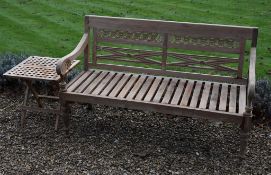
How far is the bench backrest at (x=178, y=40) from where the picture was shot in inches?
213

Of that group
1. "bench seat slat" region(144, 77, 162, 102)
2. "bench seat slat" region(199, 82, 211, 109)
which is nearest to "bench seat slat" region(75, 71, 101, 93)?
"bench seat slat" region(144, 77, 162, 102)

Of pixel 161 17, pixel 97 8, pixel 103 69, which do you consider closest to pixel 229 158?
pixel 103 69

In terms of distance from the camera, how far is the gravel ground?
4.87 m

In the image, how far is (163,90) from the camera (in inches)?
213

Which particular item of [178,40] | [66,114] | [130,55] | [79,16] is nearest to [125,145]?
[66,114]

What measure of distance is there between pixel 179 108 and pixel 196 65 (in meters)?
1.20

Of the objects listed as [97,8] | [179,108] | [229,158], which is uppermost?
[97,8]

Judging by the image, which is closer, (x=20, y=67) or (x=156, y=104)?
(x=156, y=104)

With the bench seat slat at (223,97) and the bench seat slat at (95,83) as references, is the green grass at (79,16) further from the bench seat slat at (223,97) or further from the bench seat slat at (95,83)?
the bench seat slat at (95,83)

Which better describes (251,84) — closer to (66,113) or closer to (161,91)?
(161,91)

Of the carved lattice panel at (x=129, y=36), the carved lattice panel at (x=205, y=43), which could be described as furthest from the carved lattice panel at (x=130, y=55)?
the carved lattice panel at (x=205, y=43)

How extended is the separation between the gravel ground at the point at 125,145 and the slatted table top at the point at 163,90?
541 mm

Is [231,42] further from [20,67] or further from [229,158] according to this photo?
[20,67]

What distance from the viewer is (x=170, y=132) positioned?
5.62 meters
